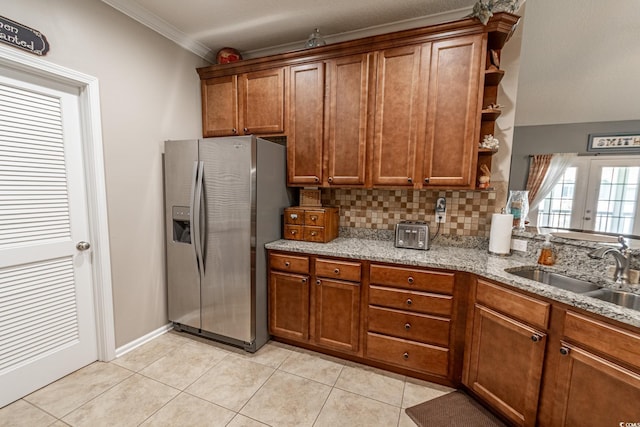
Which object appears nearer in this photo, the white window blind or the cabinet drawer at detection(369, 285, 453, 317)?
the white window blind

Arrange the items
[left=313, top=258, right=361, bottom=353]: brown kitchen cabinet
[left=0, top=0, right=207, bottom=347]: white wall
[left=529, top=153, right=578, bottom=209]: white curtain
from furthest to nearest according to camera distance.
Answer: [left=529, top=153, right=578, bottom=209]: white curtain
[left=313, top=258, right=361, bottom=353]: brown kitchen cabinet
[left=0, top=0, right=207, bottom=347]: white wall

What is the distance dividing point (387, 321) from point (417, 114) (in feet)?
5.15

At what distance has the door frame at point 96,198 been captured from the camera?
1.84 meters

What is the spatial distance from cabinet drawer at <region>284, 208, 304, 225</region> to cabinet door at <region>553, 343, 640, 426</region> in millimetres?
1823

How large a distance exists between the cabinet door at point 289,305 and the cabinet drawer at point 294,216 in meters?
0.46

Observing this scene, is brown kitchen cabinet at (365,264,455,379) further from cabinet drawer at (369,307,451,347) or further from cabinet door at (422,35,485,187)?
cabinet door at (422,35,485,187)

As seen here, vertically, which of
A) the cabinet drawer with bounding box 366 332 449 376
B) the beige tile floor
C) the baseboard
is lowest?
the beige tile floor

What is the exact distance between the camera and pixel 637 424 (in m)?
1.05

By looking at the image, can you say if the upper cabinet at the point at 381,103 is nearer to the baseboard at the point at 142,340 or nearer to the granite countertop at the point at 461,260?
the granite countertop at the point at 461,260

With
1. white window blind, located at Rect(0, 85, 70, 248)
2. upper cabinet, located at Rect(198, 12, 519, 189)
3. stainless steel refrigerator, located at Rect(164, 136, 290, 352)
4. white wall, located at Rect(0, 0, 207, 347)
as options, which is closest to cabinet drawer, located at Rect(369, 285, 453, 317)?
upper cabinet, located at Rect(198, 12, 519, 189)

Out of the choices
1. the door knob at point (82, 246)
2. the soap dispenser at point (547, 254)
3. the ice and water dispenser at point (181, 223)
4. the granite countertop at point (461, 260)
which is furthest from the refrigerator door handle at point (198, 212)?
the soap dispenser at point (547, 254)

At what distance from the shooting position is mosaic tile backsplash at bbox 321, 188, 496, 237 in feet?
7.28

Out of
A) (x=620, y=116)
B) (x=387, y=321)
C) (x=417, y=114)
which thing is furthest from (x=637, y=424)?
(x=620, y=116)

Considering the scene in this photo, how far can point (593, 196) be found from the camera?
9.00 ft
